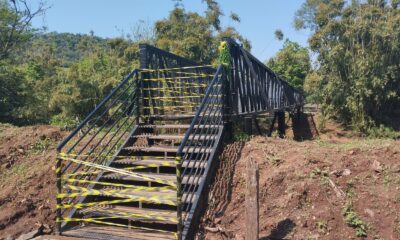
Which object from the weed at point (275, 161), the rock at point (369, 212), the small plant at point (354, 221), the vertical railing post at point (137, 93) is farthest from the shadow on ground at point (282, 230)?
the vertical railing post at point (137, 93)

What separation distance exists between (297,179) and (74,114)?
1506 centimetres

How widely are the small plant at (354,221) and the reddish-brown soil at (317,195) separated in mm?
44

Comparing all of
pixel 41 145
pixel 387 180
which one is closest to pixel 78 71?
pixel 41 145

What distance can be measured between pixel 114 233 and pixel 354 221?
3132mm

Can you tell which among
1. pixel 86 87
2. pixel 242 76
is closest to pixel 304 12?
pixel 86 87

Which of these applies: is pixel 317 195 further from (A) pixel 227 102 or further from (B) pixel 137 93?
(B) pixel 137 93

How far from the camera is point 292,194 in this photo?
549 cm

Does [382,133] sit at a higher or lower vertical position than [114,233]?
higher

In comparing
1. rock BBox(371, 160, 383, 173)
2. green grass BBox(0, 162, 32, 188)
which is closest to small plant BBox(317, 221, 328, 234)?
rock BBox(371, 160, 383, 173)

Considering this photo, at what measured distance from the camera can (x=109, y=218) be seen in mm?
5605

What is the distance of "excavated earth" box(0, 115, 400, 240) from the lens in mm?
5082

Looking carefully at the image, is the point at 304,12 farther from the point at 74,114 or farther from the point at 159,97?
the point at 159,97

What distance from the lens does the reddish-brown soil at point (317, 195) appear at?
16.5ft

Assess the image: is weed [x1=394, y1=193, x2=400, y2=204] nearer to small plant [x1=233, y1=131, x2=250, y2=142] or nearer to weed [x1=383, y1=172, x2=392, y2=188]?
weed [x1=383, y1=172, x2=392, y2=188]
